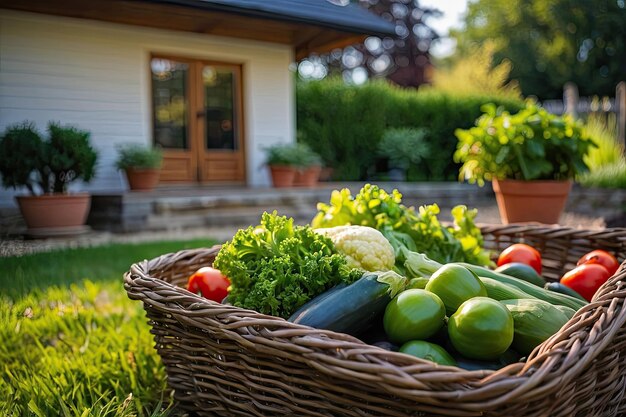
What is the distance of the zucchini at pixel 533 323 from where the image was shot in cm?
125

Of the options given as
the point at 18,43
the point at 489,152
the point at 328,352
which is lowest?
the point at 328,352

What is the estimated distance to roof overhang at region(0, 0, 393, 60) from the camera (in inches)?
279

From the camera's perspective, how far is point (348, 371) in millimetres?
977

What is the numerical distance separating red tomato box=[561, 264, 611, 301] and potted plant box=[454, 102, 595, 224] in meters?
1.92

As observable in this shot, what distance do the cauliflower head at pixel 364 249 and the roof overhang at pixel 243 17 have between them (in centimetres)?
615

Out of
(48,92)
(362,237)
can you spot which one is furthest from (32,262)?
(48,92)

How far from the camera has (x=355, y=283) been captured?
1356 mm

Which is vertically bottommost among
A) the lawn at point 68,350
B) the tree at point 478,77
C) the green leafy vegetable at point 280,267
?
the lawn at point 68,350

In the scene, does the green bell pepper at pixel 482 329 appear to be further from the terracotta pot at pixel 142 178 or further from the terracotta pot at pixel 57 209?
the terracotta pot at pixel 142 178

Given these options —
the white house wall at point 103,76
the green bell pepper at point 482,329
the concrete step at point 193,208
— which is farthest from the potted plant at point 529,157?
the white house wall at point 103,76

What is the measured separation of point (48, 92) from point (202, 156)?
8.59ft

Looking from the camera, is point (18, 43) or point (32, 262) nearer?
point (32, 262)

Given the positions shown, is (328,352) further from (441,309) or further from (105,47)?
(105,47)

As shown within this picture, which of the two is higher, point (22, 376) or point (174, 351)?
point (174, 351)
